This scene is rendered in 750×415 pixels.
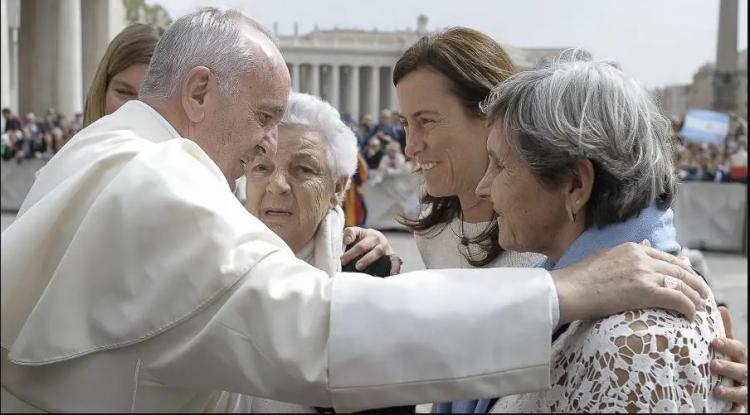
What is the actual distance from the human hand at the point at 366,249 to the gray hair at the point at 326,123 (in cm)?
24

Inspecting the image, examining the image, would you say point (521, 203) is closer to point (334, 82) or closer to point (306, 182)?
point (306, 182)

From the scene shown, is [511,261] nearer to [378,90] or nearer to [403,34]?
[403,34]

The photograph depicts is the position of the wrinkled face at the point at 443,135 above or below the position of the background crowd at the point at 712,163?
above

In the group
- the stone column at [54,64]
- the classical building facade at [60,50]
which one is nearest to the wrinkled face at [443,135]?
the classical building facade at [60,50]

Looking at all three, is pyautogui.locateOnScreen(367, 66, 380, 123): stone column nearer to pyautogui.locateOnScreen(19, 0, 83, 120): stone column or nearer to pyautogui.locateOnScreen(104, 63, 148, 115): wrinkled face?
pyautogui.locateOnScreen(19, 0, 83, 120): stone column

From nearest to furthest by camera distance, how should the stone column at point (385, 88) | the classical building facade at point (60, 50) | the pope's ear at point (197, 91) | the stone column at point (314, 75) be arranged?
the pope's ear at point (197, 91) → the classical building facade at point (60, 50) → the stone column at point (314, 75) → the stone column at point (385, 88)

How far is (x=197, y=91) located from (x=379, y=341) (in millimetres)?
1027

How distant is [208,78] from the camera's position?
2395 mm

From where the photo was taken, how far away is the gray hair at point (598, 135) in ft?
6.37

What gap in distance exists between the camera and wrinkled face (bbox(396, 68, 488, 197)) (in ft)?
9.92

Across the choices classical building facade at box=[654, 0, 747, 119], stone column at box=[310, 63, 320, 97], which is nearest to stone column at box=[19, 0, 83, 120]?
classical building facade at box=[654, 0, 747, 119]

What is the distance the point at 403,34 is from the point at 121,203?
2507 inches

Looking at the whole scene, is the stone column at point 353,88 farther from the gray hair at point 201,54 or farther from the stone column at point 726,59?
the gray hair at point 201,54

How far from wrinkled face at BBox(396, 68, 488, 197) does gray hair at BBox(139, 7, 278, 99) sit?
80 centimetres
